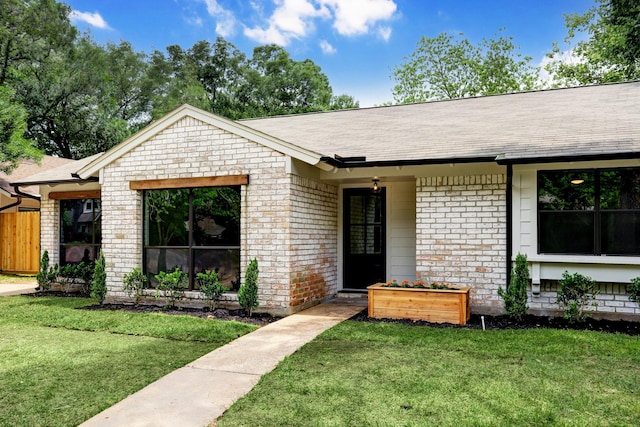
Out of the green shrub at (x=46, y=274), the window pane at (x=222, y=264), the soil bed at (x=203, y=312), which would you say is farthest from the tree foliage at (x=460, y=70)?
the soil bed at (x=203, y=312)

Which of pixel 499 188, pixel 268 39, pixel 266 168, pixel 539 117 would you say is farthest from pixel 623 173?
pixel 268 39

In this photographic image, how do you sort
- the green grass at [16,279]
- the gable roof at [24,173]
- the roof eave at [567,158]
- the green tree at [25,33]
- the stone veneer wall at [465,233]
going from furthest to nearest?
the green tree at [25,33] < the gable roof at [24,173] < the green grass at [16,279] < the stone veneer wall at [465,233] < the roof eave at [567,158]

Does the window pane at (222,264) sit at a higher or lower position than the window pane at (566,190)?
lower

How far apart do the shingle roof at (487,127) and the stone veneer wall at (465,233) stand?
0.64 m

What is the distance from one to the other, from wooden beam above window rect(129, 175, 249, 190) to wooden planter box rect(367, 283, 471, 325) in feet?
9.57

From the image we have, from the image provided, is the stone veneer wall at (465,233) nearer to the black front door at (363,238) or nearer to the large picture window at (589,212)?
the large picture window at (589,212)

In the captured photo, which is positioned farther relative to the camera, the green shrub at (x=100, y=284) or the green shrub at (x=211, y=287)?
the green shrub at (x=100, y=284)

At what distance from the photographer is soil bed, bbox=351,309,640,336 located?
6.39m

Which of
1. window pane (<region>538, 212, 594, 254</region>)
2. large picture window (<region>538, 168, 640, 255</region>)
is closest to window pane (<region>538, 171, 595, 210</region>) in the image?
large picture window (<region>538, 168, 640, 255</region>)

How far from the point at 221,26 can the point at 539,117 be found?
89.5 feet

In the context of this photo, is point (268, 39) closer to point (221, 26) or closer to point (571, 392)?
point (221, 26)

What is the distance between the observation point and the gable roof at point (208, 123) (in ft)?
24.4

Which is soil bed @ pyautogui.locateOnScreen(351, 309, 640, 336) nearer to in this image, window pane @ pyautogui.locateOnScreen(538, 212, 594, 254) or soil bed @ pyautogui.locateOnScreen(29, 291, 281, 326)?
window pane @ pyautogui.locateOnScreen(538, 212, 594, 254)

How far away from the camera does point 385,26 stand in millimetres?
26281
